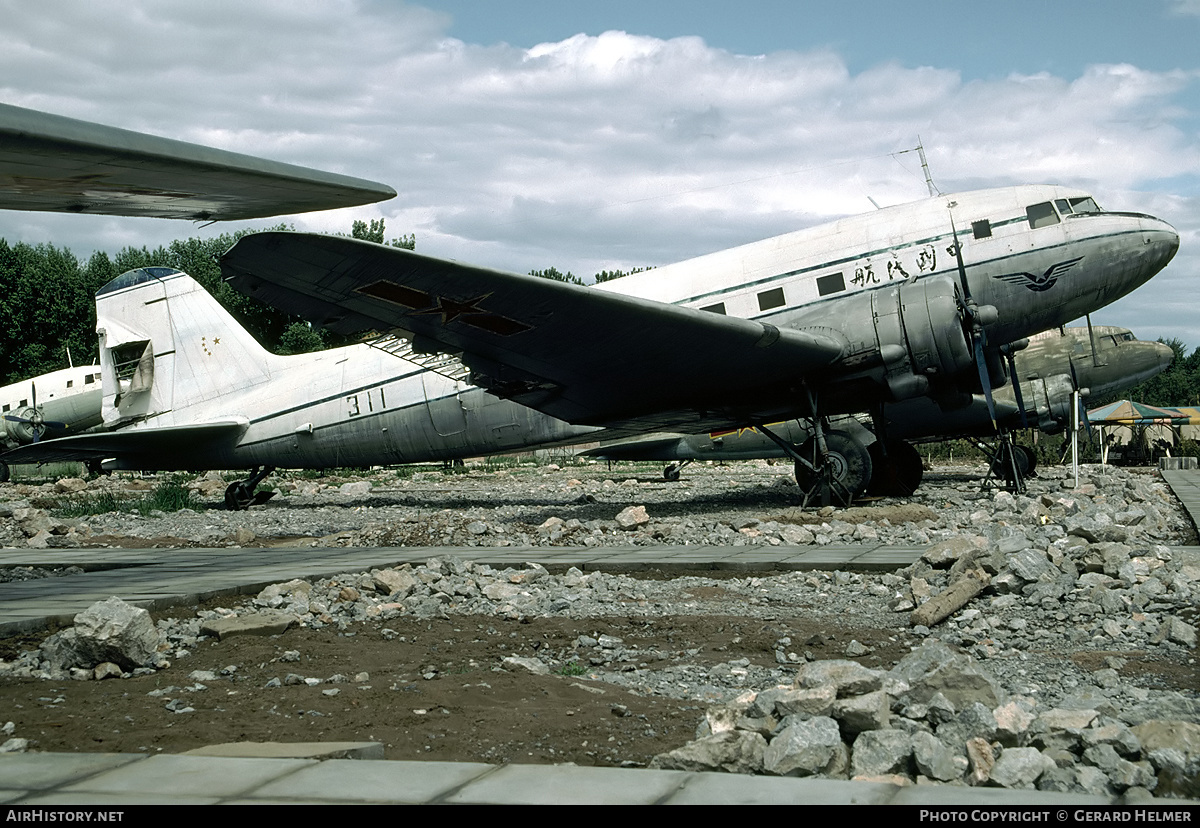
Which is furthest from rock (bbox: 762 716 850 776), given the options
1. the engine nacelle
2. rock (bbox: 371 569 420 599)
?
the engine nacelle

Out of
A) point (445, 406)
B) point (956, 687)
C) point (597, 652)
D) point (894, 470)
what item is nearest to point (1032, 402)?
point (894, 470)

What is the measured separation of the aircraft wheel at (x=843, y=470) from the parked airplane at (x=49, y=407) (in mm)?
31356

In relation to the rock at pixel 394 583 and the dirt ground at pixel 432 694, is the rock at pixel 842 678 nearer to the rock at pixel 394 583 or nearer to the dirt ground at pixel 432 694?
the dirt ground at pixel 432 694

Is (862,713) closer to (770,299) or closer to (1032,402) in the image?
(770,299)

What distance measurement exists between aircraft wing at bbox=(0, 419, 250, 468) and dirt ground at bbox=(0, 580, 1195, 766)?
13.4 m

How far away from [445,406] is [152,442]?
604 cm

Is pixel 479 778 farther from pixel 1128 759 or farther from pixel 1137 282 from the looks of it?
pixel 1137 282

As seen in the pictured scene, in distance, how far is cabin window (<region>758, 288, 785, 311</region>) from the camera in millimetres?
13875

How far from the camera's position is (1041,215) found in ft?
44.1

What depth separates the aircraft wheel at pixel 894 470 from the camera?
49.1 ft

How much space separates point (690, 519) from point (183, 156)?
8360 millimetres

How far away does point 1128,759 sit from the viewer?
2809mm

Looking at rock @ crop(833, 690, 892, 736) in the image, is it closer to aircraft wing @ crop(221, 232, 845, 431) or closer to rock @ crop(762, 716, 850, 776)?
rock @ crop(762, 716, 850, 776)

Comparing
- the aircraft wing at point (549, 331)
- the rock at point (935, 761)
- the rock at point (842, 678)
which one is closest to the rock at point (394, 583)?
the rock at point (842, 678)
